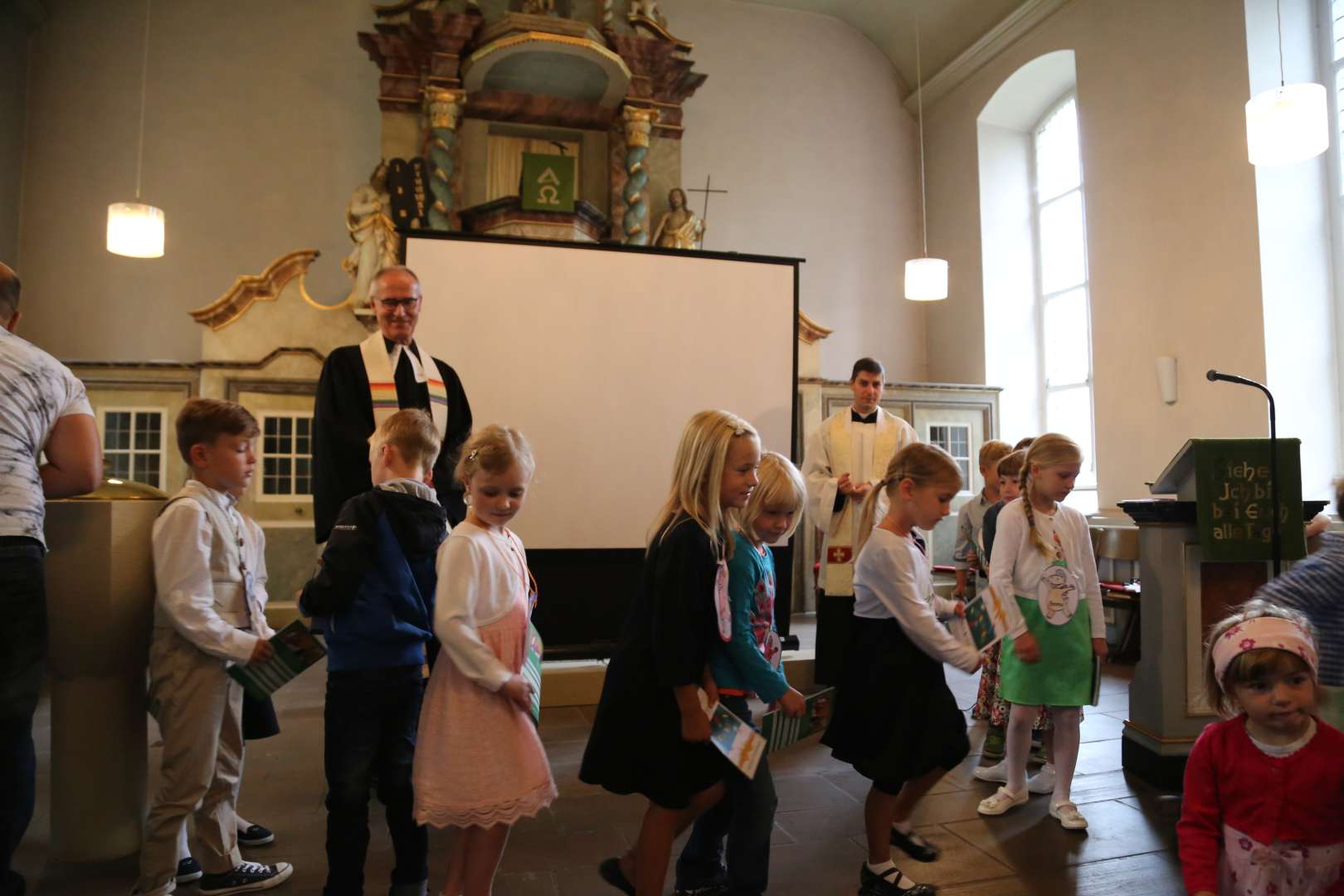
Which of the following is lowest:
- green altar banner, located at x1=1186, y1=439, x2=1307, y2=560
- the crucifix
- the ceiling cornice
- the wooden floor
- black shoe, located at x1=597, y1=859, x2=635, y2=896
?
the wooden floor

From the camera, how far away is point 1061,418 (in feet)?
31.5

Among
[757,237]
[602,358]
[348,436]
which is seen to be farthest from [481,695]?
[757,237]

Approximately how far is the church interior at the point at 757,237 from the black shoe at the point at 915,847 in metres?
0.29

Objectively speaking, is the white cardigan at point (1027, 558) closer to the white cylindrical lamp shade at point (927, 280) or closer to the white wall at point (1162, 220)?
the white wall at point (1162, 220)

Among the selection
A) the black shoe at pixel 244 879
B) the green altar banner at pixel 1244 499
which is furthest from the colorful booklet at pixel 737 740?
the green altar banner at pixel 1244 499

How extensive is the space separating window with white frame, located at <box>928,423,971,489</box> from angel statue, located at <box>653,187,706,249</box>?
9.93ft

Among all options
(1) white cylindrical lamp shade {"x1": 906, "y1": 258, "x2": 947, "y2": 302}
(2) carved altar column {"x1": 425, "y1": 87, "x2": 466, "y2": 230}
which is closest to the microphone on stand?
(1) white cylindrical lamp shade {"x1": 906, "y1": 258, "x2": 947, "y2": 302}

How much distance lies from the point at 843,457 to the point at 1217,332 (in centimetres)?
419

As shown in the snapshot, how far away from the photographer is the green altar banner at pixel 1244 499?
3.24 m

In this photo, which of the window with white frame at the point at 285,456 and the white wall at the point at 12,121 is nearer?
the window with white frame at the point at 285,456

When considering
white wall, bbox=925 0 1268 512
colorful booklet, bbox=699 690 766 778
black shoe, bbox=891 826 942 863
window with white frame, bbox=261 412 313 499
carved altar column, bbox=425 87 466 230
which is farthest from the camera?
carved altar column, bbox=425 87 466 230

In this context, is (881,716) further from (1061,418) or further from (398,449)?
(1061,418)

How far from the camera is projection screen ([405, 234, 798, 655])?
4.68m

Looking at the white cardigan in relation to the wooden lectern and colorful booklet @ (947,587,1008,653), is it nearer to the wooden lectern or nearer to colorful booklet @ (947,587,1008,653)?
the wooden lectern
